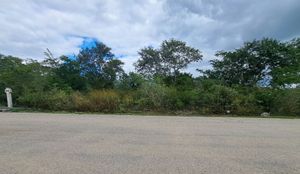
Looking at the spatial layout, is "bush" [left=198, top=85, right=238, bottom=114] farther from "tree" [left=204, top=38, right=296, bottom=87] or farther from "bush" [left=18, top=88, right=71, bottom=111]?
"tree" [left=204, top=38, right=296, bottom=87]

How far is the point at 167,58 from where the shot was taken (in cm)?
3594

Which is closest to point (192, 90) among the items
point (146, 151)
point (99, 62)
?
point (146, 151)

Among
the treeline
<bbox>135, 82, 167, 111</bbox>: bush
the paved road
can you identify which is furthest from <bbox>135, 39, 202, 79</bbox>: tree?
the paved road

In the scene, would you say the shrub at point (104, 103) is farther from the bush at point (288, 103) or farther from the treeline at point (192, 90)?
the bush at point (288, 103)

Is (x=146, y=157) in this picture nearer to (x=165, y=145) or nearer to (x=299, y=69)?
(x=165, y=145)

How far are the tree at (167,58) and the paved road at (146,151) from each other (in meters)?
27.2

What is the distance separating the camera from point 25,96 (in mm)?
16891

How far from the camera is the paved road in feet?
→ 14.7

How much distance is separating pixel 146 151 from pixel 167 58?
101 ft

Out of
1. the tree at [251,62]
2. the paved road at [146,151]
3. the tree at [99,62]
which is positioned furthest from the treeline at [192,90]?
the tree at [99,62]

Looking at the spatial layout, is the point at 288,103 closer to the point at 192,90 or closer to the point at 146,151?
the point at 192,90

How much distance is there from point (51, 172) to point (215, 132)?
5.14m

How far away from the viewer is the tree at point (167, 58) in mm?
35312

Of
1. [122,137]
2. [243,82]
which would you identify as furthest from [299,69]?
[122,137]
